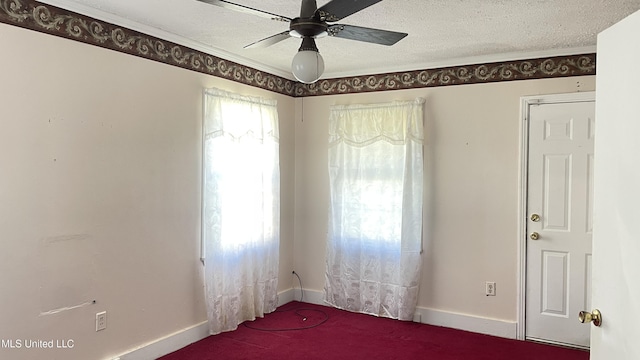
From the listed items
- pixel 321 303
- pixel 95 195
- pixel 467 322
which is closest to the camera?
pixel 95 195

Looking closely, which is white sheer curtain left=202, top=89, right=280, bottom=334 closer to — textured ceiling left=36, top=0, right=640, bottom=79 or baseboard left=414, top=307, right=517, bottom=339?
textured ceiling left=36, top=0, right=640, bottom=79

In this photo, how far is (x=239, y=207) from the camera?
4.01 metres

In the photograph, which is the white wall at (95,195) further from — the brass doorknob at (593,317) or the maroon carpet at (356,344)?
the brass doorknob at (593,317)

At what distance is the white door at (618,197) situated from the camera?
4.53ft

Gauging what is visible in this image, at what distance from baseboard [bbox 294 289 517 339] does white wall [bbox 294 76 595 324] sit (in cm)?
3

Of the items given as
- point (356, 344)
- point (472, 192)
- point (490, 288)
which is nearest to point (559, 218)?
point (472, 192)

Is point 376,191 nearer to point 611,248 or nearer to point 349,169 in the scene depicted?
point 349,169

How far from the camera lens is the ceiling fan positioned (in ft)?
6.51

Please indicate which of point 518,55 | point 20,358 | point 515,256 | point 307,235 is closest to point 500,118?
point 518,55

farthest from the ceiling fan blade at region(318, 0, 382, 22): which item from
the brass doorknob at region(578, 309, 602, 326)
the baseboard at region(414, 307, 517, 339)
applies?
the baseboard at region(414, 307, 517, 339)

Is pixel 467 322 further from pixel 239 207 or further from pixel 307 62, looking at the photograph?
pixel 307 62

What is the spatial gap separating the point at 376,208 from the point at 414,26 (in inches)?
72.6

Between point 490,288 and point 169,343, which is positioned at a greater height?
point 490,288

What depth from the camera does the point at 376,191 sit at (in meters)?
4.42
